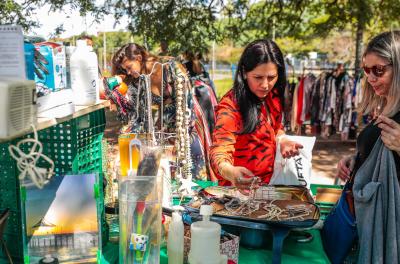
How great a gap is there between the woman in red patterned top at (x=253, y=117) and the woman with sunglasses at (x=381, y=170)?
50cm

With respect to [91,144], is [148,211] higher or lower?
lower

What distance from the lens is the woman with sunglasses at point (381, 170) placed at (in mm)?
1479

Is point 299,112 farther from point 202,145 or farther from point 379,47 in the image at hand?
point 379,47

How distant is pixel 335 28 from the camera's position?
8.73 metres

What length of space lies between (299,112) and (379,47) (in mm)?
6208

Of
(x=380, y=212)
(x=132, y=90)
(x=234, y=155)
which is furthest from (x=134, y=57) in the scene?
(x=380, y=212)

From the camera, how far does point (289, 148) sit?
7.06 ft

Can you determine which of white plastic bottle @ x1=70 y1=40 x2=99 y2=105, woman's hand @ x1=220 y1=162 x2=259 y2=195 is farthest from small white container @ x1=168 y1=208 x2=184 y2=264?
white plastic bottle @ x1=70 y1=40 x2=99 y2=105

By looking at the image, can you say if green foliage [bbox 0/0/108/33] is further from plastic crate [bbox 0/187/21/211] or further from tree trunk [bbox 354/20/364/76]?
tree trunk [bbox 354/20/364/76]

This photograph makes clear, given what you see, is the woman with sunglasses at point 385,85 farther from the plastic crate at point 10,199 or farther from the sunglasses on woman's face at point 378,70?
the plastic crate at point 10,199

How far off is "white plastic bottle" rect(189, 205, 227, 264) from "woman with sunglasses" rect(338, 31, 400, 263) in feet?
1.85

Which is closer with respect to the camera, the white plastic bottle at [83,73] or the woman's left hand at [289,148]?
the white plastic bottle at [83,73]

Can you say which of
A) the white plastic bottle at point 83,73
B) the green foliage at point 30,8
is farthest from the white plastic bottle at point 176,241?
the green foliage at point 30,8

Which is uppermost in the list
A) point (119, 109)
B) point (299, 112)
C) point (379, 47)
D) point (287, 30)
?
point (287, 30)
